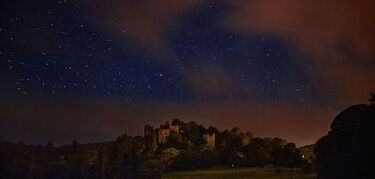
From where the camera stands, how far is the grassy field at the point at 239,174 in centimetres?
5600

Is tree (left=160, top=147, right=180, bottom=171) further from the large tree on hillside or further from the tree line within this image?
the large tree on hillside

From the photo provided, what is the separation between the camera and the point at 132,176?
258 feet

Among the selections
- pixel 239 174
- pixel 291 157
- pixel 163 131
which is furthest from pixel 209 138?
pixel 291 157

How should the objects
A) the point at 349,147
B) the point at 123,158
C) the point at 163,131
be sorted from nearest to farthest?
the point at 349,147, the point at 123,158, the point at 163,131

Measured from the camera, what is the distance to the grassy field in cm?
5600

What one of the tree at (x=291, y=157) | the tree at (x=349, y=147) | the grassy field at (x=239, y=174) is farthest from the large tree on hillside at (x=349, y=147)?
the tree at (x=291, y=157)

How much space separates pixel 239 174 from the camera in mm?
65500

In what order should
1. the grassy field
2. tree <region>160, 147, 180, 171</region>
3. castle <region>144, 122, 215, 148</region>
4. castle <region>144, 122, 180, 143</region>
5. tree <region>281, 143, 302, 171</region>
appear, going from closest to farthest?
the grassy field
tree <region>281, 143, 302, 171</region>
tree <region>160, 147, 180, 171</region>
castle <region>144, 122, 215, 148</region>
castle <region>144, 122, 180, 143</region>

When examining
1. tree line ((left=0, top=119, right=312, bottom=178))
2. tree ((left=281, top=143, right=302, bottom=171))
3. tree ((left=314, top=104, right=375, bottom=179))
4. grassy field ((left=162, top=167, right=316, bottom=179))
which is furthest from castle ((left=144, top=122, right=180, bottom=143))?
tree ((left=314, top=104, right=375, bottom=179))

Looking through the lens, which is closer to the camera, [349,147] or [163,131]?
[349,147]

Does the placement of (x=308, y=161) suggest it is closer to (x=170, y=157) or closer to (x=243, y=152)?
(x=243, y=152)

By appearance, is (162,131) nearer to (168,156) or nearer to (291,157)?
(168,156)

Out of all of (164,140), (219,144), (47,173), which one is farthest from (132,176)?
(164,140)

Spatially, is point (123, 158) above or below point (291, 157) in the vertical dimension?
above
